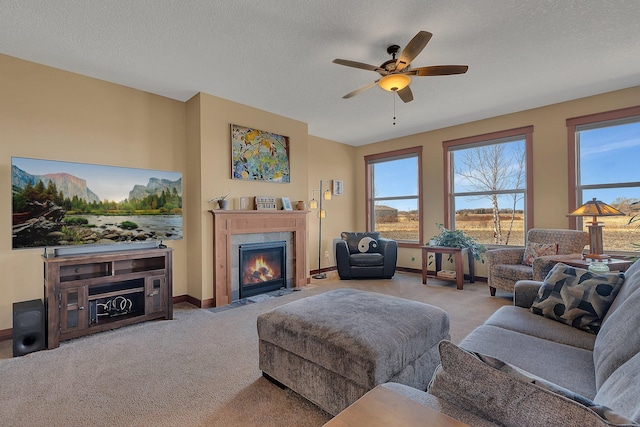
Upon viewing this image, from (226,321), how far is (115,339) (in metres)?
1.03

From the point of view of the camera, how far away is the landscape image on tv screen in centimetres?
284

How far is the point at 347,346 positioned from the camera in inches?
62.1

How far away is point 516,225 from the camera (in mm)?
4746

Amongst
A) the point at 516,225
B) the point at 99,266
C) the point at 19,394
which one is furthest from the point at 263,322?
the point at 516,225

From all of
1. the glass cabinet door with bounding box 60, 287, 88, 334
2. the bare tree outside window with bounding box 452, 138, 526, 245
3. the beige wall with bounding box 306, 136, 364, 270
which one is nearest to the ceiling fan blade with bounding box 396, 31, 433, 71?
the bare tree outside window with bounding box 452, 138, 526, 245

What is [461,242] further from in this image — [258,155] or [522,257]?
[258,155]

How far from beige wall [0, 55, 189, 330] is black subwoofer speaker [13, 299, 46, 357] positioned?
0.52 metres

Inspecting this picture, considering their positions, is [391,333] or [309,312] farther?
[309,312]

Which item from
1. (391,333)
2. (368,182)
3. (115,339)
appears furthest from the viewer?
(368,182)

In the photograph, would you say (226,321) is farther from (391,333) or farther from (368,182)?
(368,182)

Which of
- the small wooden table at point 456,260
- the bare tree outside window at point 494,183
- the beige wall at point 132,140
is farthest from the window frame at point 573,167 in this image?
the beige wall at point 132,140

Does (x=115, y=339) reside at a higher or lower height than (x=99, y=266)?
lower

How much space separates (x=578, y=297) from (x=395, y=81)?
2.15 m

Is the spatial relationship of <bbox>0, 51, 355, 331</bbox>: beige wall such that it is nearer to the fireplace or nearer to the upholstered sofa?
the fireplace
